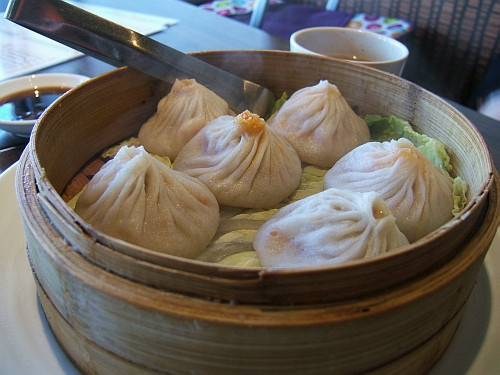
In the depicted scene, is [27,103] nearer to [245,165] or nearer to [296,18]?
[245,165]

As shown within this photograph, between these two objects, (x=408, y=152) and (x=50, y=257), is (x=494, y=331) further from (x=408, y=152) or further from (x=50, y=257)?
(x=50, y=257)

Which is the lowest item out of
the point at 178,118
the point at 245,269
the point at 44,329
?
→ the point at 44,329

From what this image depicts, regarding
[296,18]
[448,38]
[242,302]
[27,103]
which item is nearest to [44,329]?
[242,302]

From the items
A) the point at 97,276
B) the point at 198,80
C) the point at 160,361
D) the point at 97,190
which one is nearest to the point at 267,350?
the point at 160,361

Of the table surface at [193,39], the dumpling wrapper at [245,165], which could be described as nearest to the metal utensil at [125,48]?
the dumpling wrapper at [245,165]

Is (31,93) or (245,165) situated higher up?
(245,165)

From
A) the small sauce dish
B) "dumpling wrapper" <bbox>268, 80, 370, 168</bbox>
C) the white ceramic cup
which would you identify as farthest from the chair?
"dumpling wrapper" <bbox>268, 80, 370, 168</bbox>

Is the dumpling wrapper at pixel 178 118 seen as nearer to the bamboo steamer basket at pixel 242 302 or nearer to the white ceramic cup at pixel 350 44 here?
the bamboo steamer basket at pixel 242 302
